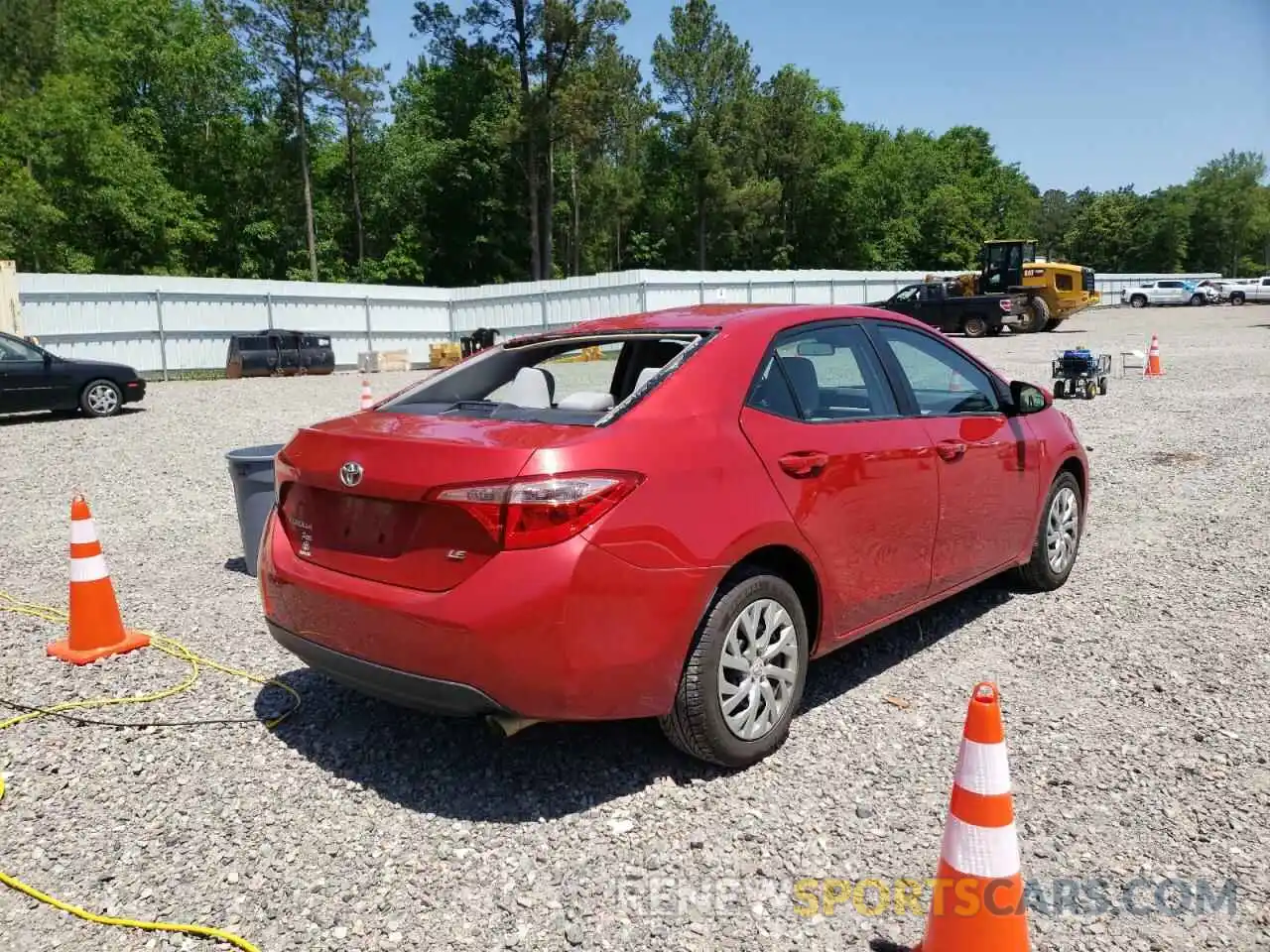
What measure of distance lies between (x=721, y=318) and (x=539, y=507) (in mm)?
1315

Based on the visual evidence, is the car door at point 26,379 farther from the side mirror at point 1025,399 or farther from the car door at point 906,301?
the car door at point 906,301

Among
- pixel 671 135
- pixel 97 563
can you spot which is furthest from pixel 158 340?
pixel 671 135

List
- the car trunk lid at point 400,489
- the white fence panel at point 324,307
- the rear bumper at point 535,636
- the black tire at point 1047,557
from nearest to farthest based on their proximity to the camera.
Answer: the rear bumper at point 535,636, the car trunk lid at point 400,489, the black tire at point 1047,557, the white fence panel at point 324,307

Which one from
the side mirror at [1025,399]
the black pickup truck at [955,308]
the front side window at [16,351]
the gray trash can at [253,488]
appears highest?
the black pickup truck at [955,308]

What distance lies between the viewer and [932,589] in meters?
4.13

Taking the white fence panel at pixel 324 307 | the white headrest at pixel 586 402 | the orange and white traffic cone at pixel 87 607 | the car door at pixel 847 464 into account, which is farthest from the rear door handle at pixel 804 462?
the white fence panel at pixel 324 307

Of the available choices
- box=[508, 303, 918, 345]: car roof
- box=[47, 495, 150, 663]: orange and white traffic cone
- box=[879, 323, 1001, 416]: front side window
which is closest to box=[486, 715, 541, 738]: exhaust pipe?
box=[508, 303, 918, 345]: car roof

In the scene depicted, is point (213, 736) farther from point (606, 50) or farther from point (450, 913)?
point (606, 50)

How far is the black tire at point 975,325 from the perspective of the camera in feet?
94.0

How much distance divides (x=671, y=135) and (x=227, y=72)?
89.8 feet

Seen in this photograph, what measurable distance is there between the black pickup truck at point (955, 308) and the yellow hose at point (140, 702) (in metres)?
25.9

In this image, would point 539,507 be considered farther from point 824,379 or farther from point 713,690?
point 824,379

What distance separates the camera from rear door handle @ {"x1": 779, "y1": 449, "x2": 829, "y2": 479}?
10.9 feet

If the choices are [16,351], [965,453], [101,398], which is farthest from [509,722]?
[101,398]
